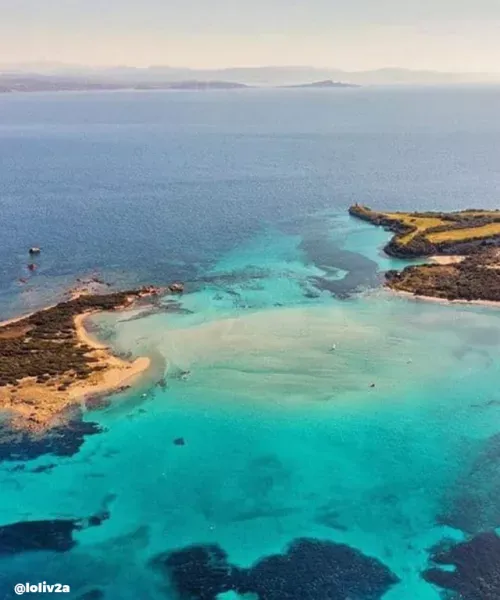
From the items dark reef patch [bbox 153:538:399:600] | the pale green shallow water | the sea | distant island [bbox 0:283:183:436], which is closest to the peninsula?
distant island [bbox 0:283:183:436]

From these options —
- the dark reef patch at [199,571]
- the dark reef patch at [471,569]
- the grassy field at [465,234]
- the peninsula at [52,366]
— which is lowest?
the dark reef patch at [199,571]

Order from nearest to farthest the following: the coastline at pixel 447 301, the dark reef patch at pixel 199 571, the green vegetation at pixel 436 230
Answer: the dark reef patch at pixel 199 571 → the coastline at pixel 447 301 → the green vegetation at pixel 436 230

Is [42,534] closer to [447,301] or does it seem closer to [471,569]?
[471,569]

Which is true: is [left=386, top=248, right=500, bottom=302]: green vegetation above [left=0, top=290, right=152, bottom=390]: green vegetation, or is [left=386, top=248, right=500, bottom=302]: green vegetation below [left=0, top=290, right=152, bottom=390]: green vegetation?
above

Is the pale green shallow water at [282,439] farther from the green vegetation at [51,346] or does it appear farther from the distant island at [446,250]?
the distant island at [446,250]

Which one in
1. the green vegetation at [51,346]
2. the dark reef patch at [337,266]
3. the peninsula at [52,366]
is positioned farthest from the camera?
the dark reef patch at [337,266]

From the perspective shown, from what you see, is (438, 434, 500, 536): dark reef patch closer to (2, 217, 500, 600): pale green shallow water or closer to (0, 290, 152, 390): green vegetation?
(2, 217, 500, 600): pale green shallow water

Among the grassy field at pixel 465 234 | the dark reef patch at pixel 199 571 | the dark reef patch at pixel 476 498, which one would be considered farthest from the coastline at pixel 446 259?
the dark reef patch at pixel 199 571
